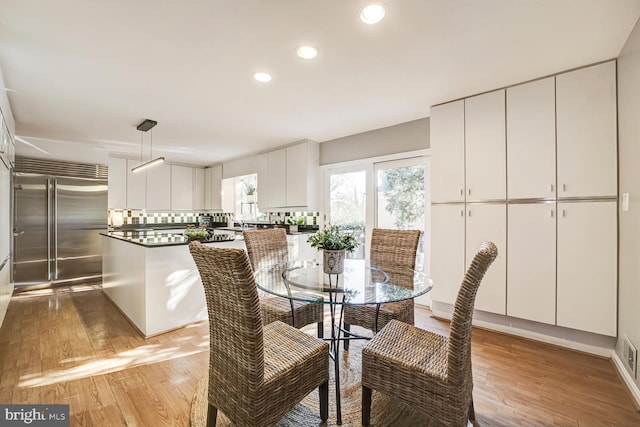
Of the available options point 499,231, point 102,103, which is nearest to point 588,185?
point 499,231

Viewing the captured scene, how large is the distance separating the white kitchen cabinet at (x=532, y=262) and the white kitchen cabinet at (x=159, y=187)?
229 inches

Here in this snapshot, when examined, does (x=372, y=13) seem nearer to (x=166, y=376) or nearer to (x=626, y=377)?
(x=166, y=376)

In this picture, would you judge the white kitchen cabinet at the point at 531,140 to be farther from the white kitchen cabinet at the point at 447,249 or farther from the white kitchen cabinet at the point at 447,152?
the white kitchen cabinet at the point at 447,249

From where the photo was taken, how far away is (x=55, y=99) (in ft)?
9.01

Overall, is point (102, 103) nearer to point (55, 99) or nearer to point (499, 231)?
point (55, 99)

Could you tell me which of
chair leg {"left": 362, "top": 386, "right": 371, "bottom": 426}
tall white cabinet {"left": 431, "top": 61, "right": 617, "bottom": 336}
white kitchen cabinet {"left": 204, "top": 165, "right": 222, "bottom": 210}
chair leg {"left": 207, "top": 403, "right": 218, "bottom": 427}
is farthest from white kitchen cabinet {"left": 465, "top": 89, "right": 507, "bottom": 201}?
white kitchen cabinet {"left": 204, "top": 165, "right": 222, "bottom": 210}

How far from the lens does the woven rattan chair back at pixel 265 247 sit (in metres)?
2.40

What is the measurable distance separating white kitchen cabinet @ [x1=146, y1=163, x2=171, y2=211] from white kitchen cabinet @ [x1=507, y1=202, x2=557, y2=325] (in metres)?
5.81

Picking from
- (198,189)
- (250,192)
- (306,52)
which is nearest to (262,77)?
(306,52)

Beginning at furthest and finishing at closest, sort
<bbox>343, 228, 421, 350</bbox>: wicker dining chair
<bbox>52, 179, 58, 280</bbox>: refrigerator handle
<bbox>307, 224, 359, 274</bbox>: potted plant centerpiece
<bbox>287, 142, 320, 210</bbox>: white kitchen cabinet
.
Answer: <bbox>287, 142, 320, 210</bbox>: white kitchen cabinet
<bbox>52, 179, 58, 280</bbox>: refrigerator handle
<bbox>343, 228, 421, 350</bbox>: wicker dining chair
<bbox>307, 224, 359, 274</bbox>: potted plant centerpiece

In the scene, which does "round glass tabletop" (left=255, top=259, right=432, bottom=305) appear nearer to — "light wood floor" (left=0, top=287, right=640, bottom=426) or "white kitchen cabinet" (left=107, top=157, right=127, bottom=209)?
"light wood floor" (left=0, top=287, right=640, bottom=426)

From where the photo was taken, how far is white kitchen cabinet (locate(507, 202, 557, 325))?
7.79 feet

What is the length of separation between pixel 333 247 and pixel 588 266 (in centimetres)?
207

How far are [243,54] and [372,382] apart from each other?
2.24 metres
